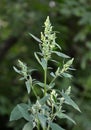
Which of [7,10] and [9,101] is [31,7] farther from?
[9,101]

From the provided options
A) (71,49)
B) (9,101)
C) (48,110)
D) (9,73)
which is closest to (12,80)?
(9,73)

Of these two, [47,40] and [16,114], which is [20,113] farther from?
[47,40]

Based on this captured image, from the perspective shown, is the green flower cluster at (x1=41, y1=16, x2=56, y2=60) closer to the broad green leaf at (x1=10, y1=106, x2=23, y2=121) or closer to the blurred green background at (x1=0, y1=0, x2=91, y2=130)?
the broad green leaf at (x1=10, y1=106, x2=23, y2=121)

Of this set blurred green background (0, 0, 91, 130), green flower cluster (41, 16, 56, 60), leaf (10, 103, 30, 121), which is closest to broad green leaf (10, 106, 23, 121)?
leaf (10, 103, 30, 121)

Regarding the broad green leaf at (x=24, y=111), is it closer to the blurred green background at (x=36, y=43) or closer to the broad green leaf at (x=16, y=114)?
the broad green leaf at (x=16, y=114)

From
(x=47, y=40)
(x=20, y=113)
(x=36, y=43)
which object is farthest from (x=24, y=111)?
(x=36, y=43)

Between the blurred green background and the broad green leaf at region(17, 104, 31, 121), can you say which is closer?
the broad green leaf at region(17, 104, 31, 121)

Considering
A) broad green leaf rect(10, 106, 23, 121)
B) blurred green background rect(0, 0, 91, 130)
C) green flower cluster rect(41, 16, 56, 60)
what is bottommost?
broad green leaf rect(10, 106, 23, 121)

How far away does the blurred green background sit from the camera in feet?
11.9

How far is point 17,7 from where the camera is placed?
4.13m

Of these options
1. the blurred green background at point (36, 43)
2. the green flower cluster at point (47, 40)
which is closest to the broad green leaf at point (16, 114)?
the green flower cluster at point (47, 40)

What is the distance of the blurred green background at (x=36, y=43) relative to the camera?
11.9 feet

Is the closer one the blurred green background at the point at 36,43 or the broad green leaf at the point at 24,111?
the broad green leaf at the point at 24,111

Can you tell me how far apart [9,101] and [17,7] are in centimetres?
86
